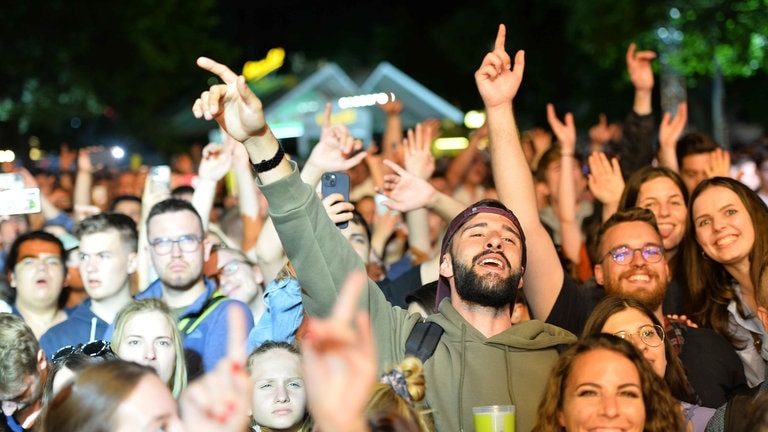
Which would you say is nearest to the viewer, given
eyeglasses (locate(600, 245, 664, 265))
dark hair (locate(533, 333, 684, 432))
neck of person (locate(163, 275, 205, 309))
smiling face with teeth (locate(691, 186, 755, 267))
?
dark hair (locate(533, 333, 684, 432))

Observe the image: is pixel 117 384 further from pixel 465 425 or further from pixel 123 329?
pixel 123 329

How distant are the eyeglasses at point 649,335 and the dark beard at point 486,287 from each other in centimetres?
48

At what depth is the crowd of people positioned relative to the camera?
362cm

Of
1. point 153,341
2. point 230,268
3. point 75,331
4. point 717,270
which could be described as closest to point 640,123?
point 717,270

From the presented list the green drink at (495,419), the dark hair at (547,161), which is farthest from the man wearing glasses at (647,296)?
the dark hair at (547,161)

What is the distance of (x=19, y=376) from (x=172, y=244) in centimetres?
150

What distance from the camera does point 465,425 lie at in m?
4.79

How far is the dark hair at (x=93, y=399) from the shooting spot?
3501mm

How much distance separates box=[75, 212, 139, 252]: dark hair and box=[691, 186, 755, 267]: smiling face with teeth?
3.28 meters

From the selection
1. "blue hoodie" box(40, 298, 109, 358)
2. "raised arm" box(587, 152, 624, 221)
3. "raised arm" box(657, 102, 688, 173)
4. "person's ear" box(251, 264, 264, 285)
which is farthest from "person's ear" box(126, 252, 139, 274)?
"raised arm" box(657, 102, 688, 173)

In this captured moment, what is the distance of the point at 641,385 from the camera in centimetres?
444

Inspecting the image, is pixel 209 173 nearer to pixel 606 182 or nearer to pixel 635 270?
pixel 606 182

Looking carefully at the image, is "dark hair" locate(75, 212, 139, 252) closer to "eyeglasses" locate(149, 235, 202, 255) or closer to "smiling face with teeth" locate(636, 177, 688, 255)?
"eyeglasses" locate(149, 235, 202, 255)

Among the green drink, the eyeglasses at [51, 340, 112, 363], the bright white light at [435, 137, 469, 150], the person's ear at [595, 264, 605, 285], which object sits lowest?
the green drink
